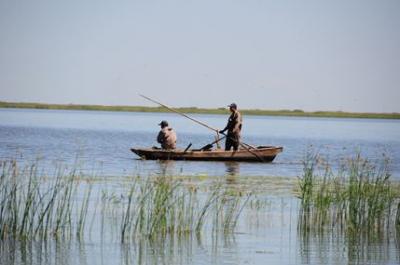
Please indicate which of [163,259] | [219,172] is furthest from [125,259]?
[219,172]

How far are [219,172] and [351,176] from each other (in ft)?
34.8

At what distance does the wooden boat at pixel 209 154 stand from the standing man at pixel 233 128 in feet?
0.93

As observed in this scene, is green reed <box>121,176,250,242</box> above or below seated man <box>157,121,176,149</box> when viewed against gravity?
below

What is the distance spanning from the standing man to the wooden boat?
0.28 metres

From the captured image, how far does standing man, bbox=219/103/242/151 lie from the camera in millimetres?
27062

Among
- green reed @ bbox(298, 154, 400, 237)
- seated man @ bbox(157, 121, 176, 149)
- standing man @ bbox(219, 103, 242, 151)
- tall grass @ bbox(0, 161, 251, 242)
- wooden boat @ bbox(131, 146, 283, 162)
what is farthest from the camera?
seated man @ bbox(157, 121, 176, 149)

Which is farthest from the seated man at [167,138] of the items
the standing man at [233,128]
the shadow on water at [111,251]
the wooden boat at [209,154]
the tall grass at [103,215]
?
the shadow on water at [111,251]

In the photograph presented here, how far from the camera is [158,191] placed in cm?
1307

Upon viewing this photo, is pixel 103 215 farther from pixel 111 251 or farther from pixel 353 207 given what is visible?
pixel 353 207

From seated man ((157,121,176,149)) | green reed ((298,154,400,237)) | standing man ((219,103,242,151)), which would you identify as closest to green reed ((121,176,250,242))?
green reed ((298,154,400,237))

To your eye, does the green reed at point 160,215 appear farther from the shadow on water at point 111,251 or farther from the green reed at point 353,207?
the green reed at point 353,207

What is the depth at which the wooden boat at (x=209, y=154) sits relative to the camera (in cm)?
2730

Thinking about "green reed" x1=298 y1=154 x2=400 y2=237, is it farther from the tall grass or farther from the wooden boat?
the wooden boat

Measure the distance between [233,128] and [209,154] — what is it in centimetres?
115
